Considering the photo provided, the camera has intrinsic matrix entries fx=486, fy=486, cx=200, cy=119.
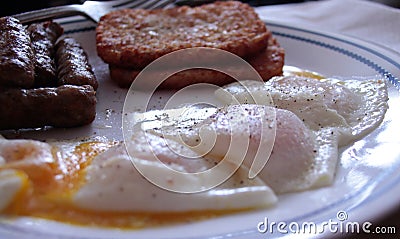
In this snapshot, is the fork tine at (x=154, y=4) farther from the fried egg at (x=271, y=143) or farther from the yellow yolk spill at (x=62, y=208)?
the yellow yolk spill at (x=62, y=208)

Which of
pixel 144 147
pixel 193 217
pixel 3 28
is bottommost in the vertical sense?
pixel 193 217

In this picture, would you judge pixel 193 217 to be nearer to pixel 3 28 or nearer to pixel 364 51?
pixel 3 28

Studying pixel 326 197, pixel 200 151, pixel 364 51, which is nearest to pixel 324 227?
pixel 326 197

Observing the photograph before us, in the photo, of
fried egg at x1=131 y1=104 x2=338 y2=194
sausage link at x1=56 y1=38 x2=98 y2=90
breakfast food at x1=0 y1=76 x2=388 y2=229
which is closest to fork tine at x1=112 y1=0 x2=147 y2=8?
sausage link at x1=56 y1=38 x2=98 y2=90

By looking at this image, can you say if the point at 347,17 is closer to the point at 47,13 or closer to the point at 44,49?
the point at 47,13

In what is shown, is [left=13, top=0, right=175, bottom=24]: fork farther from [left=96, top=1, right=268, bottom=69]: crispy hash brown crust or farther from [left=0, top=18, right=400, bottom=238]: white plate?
[left=0, top=18, right=400, bottom=238]: white plate

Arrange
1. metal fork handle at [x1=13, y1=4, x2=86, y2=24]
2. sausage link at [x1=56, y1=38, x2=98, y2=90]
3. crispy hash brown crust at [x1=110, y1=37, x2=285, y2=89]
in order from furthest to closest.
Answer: metal fork handle at [x1=13, y1=4, x2=86, y2=24] < crispy hash brown crust at [x1=110, y1=37, x2=285, y2=89] < sausage link at [x1=56, y1=38, x2=98, y2=90]
